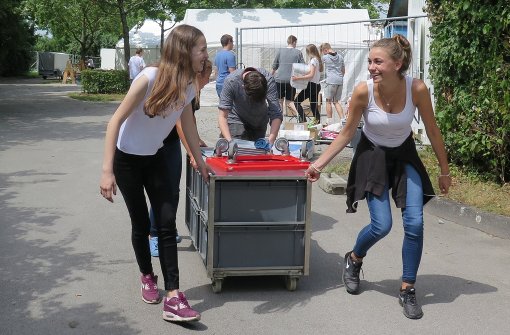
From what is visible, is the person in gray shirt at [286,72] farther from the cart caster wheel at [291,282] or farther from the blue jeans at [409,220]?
the blue jeans at [409,220]

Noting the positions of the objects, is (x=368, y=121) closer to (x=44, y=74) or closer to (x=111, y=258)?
(x=111, y=258)

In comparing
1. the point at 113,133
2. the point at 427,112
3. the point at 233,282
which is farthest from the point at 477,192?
the point at 113,133

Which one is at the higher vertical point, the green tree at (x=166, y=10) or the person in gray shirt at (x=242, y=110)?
the green tree at (x=166, y=10)

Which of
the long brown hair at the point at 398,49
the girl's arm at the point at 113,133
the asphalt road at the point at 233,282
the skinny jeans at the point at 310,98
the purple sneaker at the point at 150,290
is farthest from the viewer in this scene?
the skinny jeans at the point at 310,98

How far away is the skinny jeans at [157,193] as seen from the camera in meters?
5.00

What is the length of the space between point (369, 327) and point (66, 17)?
52583 millimetres

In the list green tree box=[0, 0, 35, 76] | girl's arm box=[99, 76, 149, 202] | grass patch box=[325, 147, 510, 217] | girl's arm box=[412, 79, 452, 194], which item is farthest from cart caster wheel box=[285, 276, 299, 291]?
green tree box=[0, 0, 35, 76]

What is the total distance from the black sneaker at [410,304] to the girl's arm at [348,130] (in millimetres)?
1005

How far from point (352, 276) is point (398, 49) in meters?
1.71

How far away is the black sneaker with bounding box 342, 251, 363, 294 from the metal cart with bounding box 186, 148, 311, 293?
1.22 feet

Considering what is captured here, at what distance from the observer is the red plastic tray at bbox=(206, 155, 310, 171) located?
5.44 metres

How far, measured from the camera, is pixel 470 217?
7980 mm

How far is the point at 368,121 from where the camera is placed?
17.4 feet

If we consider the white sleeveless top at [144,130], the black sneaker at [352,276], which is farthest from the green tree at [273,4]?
the white sleeveless top at [144,130]
